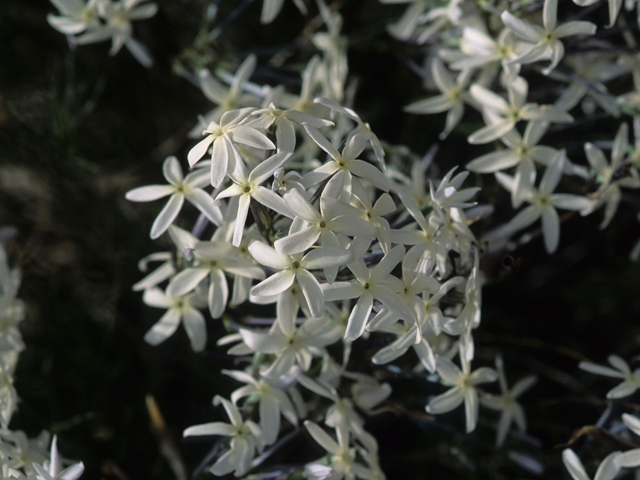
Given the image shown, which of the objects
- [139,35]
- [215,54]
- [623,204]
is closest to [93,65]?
[139,35]

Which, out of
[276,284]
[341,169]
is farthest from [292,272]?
[341,169]

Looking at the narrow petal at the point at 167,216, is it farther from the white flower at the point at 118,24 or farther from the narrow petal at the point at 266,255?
the white flower at the point at 118,24

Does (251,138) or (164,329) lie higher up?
(251,138)

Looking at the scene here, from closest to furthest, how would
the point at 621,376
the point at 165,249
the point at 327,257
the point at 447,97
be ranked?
1. the point at 327,257
2. the point at 621,376
3. the point at 447,97
4. the point at 165,249

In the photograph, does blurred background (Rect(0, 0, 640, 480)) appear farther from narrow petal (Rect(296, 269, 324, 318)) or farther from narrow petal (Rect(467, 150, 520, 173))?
narrow petal (Rect(296, 269, 324, 318))

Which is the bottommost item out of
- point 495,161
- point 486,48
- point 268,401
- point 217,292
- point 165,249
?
point 165,249

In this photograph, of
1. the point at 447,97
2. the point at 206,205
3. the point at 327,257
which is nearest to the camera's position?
the point at 327,257

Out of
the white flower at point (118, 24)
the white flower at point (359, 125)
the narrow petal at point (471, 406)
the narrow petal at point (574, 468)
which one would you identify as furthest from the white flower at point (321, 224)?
the white flower at point (118, 24)

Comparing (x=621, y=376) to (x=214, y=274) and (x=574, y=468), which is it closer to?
(x=574, y=468)
